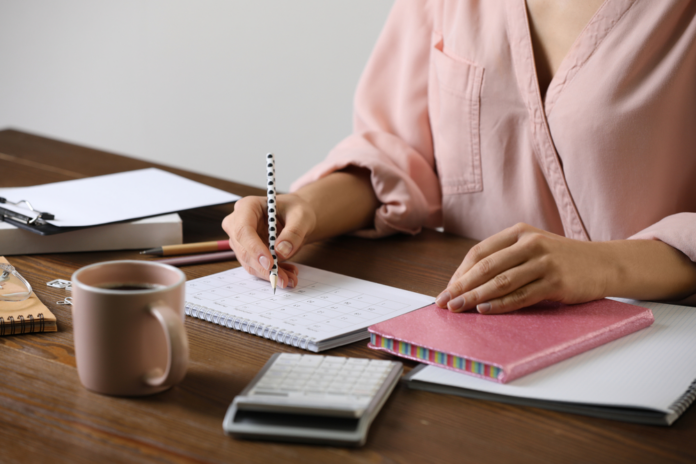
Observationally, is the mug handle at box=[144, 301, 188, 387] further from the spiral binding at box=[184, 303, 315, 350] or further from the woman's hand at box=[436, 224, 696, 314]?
the woman's hand at box=[436, 224, 696, 314]

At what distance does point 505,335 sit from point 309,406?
0.75 feet

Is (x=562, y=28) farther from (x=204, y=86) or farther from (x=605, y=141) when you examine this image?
(x=204, y=86)

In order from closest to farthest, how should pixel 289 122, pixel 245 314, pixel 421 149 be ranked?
pixel 245 314, pixel 421 149, pixel 289 122

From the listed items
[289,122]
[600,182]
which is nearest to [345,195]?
[600,182]

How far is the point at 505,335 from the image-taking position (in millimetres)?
654

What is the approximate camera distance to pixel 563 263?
29.3 inches

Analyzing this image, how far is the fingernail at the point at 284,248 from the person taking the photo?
0.87m

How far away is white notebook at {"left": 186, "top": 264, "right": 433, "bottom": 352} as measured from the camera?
696mm

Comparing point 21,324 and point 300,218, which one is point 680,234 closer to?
point 300,218

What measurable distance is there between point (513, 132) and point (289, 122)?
1.82 meters

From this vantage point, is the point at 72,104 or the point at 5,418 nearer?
the point at 5,418

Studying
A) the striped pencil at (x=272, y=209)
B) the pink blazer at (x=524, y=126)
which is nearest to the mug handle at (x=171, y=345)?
the striped pencil at (x=272, y=209)

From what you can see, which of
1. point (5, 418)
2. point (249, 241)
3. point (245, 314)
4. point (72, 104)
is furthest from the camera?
point (72, 104)

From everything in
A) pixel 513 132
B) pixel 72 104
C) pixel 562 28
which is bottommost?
pixel 72 104
